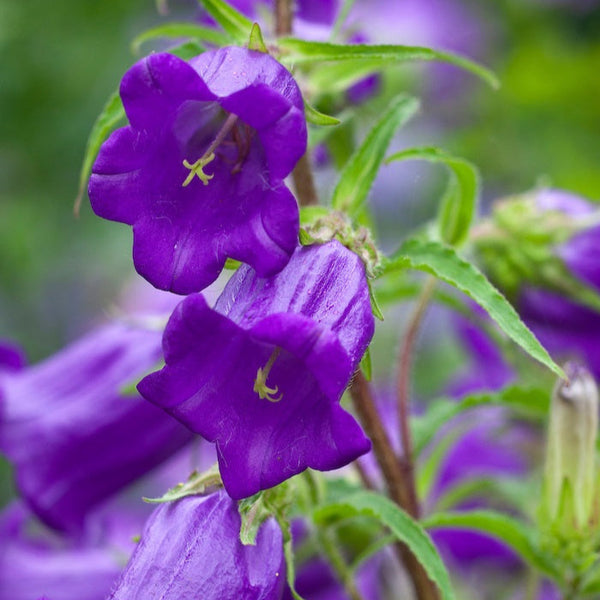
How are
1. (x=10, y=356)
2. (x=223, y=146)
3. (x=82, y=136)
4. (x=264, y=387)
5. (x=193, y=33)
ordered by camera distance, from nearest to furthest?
(x=264, y=387), (x=223, y=146), (x=193, y=33), (x=10, y=356), (x=82, y=136)

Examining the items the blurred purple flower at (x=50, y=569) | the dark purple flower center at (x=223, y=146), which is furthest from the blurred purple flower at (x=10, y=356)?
the dark purple flower center at (x=223, y=146)

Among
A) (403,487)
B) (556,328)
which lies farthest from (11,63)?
(403,487)

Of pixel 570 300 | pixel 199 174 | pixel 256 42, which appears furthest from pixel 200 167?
pixel 570 300

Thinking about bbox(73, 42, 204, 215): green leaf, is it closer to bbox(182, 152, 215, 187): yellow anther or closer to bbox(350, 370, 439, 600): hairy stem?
bbox(182, 152, 215, 187): yellow anther

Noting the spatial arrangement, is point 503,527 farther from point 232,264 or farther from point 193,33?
point 193,33

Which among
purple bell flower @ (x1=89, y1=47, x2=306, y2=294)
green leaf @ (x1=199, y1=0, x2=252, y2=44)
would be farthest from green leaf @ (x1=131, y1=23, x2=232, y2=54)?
purple bell flower @ (x1=89, y1=47, x2=306, y2=294)

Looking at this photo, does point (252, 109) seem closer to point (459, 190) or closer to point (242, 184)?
point (242, 184)
